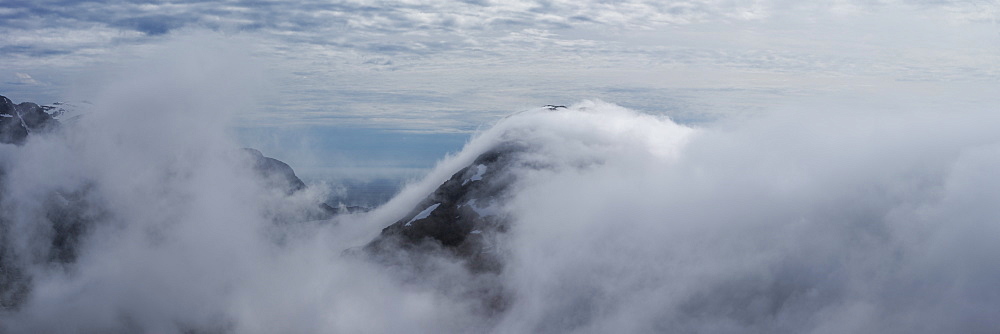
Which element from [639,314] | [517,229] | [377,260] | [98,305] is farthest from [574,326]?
[98,305]

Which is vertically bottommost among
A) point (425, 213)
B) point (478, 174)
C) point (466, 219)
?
point (425, 213)

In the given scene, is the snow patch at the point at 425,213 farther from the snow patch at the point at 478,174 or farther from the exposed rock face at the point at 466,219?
the snow patch at the point at 478,174

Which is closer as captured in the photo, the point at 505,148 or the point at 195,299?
the point at 195,299

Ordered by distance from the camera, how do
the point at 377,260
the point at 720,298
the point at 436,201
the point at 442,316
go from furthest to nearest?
the point at 436,201, the point at 377,260, the point at 442,316, the point at 720,298

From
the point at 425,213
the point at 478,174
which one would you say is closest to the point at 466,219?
the point at 425,213

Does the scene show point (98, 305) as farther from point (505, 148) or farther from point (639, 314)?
point (639, 314)

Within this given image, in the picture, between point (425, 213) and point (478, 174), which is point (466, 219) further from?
point (478, 174)

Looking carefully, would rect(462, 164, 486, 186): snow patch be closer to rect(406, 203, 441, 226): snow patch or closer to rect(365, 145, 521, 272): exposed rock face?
rect(365, 145, 521, 272): exposed rock face

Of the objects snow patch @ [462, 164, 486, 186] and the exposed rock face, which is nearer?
the exposed rock face

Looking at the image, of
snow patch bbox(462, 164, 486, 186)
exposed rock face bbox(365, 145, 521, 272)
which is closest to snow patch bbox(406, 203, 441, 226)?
exposed rock face bbox(365, 145, 521, 272)

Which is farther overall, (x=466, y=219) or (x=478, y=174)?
(x=478, y=174)

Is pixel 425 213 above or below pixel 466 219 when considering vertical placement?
below
